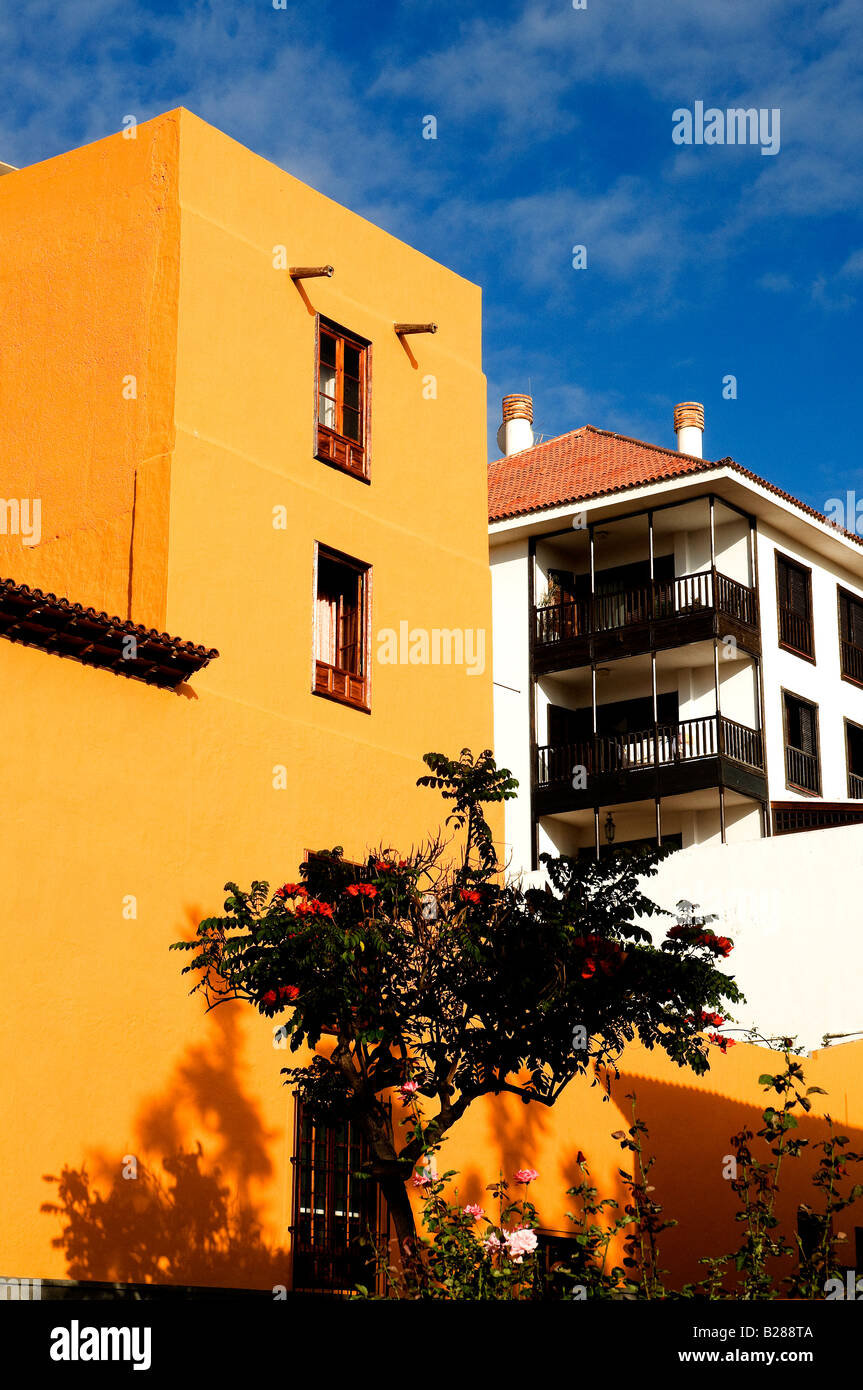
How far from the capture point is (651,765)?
28922mm

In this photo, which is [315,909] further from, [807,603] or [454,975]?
[807,603]

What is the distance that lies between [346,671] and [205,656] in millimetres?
2730

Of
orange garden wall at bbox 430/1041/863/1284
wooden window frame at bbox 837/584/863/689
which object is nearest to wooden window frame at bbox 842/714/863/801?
wooden window frame at bbox 837/584/863/689

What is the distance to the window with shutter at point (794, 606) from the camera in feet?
99.5

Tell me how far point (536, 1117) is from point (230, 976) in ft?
17.9

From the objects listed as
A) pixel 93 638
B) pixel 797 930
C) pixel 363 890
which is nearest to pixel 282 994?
pixel 363 890

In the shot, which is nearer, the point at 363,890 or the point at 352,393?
the point at 363,890

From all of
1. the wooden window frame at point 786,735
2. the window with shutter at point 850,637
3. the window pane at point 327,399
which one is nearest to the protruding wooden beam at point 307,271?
the window pane at point 327,399

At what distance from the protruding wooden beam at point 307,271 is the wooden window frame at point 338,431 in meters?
0.42

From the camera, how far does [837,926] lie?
22.4m

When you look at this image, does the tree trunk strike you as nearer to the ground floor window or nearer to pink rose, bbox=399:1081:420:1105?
pink rose, bbox=399:1081:420:1105

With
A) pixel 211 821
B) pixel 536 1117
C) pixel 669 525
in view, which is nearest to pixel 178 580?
pixel 211 821

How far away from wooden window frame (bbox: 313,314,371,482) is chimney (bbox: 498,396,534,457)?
728 inches
